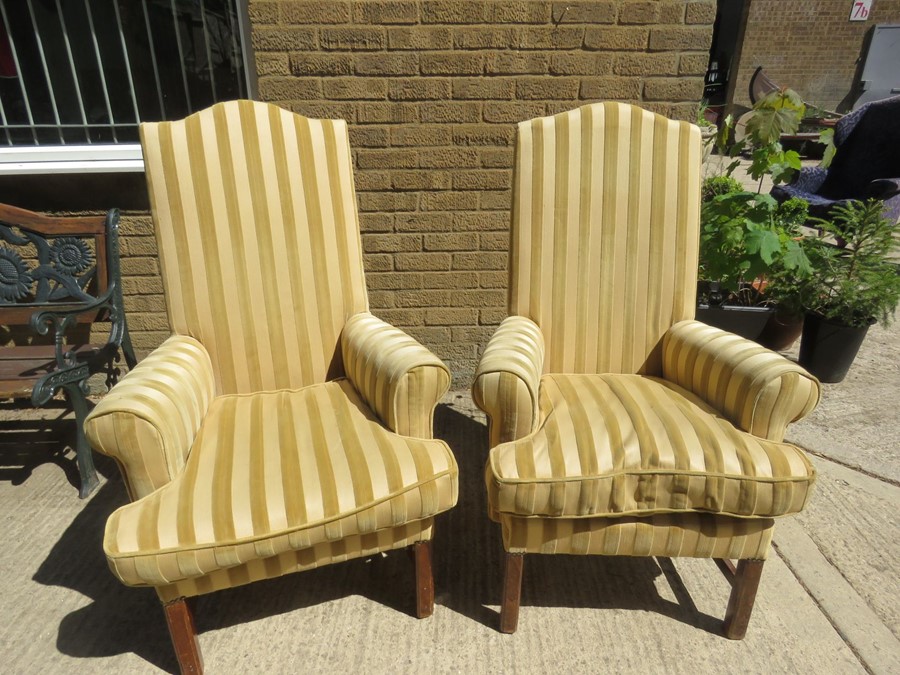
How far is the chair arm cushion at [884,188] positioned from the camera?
4.60 m

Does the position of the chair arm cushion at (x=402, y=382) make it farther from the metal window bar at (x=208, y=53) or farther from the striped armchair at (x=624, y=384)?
the metal window bar at (x=208, y=53)

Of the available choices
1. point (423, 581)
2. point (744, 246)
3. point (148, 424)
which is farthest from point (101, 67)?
point (744, 246)

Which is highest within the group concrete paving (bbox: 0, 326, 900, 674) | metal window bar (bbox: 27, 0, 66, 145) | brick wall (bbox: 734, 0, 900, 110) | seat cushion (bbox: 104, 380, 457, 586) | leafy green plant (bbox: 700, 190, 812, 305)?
brick wall (bbox: 734, 0, 900, 110)

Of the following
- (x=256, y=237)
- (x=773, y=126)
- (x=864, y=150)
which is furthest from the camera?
(x=864, y=150)

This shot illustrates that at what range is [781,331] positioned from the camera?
3.25 m

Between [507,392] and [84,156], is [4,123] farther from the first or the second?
[507,392]

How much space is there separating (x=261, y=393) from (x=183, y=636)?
0.76 metres

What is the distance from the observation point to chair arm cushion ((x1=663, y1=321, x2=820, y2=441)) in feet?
4.93

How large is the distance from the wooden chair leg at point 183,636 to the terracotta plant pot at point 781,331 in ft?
10.5

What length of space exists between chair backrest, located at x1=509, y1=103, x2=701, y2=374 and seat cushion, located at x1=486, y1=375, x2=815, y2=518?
21.5 inches

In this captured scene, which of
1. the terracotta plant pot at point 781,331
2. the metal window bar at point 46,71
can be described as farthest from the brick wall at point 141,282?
the terracotta plant pot at point 781,331

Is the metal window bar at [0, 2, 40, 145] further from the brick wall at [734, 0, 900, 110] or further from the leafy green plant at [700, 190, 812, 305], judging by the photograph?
the brick wall at [734, 0, 900, 110]

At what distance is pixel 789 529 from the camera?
2.08m

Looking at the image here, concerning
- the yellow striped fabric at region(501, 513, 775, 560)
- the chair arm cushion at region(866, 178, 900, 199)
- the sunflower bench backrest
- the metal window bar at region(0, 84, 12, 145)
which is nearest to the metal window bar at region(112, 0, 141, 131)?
the metal window bar at region(0, 84, 12, 145)
